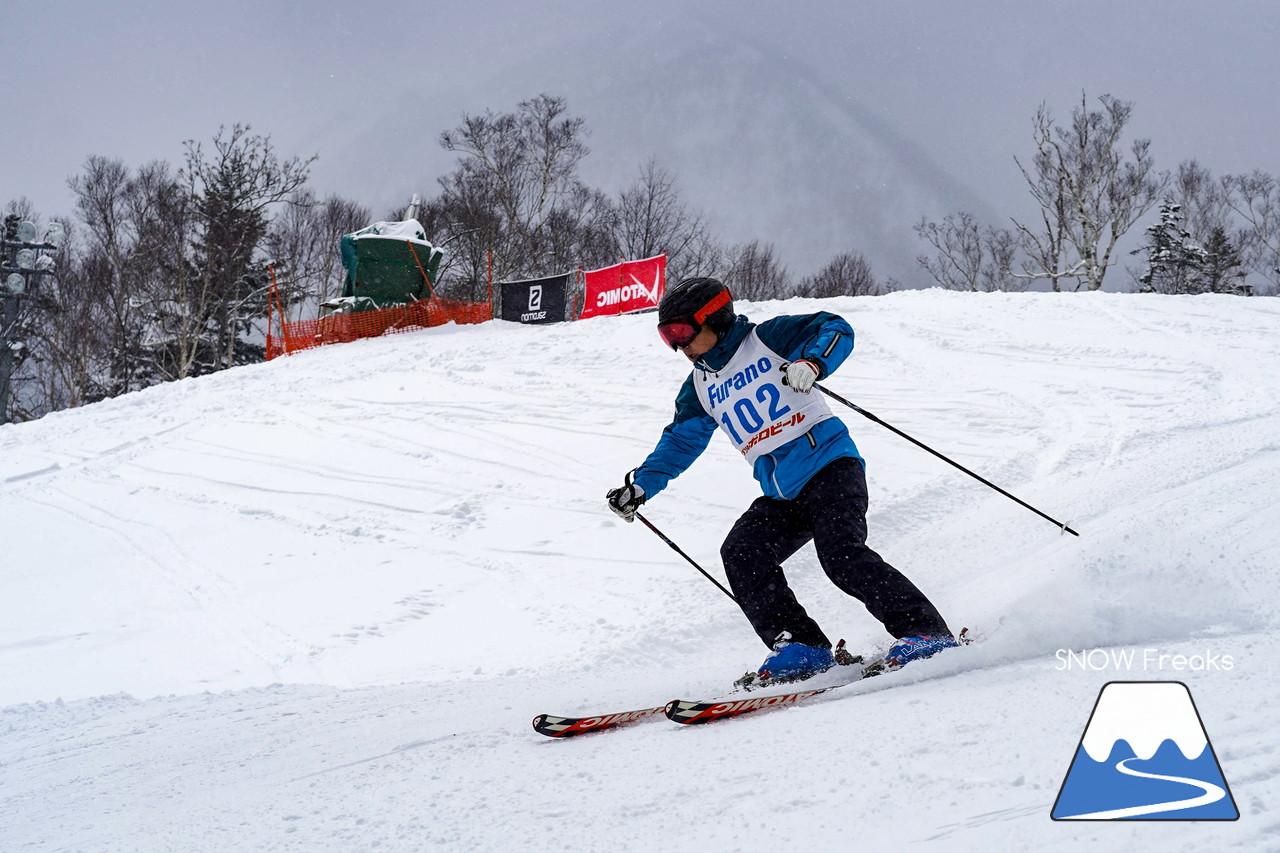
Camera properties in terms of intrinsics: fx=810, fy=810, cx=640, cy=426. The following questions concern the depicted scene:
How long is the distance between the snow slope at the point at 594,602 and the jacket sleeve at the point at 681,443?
882 millimetres

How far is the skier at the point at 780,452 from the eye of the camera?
3.01 m

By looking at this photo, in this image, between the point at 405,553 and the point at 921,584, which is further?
the point at 405,553

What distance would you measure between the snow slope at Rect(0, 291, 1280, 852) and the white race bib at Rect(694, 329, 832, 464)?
1004 mm

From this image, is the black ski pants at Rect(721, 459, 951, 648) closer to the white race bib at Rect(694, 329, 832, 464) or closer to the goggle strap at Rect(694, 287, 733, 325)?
the white race bib at Rect(694, 329, 832, 464)

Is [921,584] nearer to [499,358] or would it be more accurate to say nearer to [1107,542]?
[1107,542]

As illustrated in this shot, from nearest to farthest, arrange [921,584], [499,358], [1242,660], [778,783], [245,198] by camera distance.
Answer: [778,783] < [1242,660] < [921,584] < [499,358] < [245,198]

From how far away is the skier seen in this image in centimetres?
301

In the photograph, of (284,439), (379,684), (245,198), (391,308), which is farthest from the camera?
(245,198)

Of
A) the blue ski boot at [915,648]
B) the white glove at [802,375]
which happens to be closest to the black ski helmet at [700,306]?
the white glove at [802,375]

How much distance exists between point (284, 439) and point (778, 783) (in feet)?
29.8

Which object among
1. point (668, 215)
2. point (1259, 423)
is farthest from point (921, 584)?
point (668, 215)

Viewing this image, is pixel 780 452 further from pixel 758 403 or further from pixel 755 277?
pixel 755 277

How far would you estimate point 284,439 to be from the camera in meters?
9.60

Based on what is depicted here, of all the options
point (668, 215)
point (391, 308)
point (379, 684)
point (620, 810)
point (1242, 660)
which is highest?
point (668, 215)
